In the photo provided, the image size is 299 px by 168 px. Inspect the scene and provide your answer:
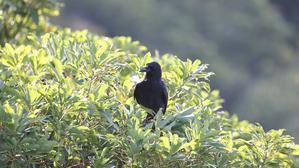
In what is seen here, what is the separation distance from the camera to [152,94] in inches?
242

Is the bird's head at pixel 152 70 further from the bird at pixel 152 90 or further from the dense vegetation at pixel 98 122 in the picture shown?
the dense vegetation at pixel 98 122

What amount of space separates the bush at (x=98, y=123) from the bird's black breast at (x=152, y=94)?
0.14m

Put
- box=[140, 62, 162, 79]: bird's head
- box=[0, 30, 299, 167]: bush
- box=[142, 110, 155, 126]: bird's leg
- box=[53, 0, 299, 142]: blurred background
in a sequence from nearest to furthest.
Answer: box=[0, 30, 299, 167]: bush < box=[142, 110, 155, 126]: bird's leg < box=[140, 62, 162, 79]: bird's head < box=[53, 0, 299, 142]: blurred background

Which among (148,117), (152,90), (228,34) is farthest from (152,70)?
(228,34)

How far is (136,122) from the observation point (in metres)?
4.85

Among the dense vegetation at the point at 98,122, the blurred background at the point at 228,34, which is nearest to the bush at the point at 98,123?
the dense vegetation at the point at 98,122

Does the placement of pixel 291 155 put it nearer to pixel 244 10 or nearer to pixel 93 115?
pixel 93 115

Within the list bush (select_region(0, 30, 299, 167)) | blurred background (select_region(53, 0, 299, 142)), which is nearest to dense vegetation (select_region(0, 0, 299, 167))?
bush (select_region(0, 30, 299, 167))

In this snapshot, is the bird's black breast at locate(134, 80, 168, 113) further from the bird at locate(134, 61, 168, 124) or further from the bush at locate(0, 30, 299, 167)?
the bush at locate(0, 30, 299, 167)

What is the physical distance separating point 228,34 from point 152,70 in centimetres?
3824

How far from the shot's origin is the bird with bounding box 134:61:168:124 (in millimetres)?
5832

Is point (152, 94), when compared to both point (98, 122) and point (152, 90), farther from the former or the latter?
point (98, 122)

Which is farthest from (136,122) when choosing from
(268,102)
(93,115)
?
(268,102)

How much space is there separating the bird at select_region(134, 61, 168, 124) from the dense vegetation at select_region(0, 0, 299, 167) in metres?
0.12
